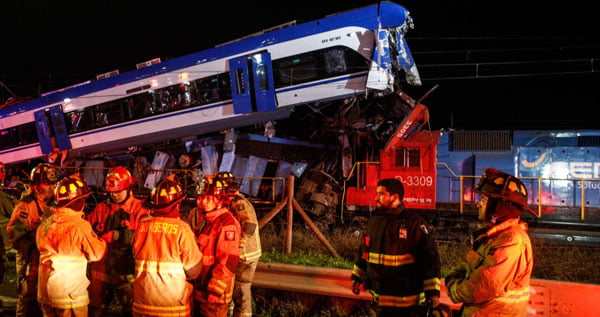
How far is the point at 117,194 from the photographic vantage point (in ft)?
14.0

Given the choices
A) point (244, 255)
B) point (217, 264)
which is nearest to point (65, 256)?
point (217, 264)

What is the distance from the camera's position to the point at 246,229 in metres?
4.38

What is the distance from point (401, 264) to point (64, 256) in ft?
8.99

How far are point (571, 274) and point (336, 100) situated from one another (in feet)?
19.6

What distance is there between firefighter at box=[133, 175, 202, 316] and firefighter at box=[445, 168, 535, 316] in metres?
1.92

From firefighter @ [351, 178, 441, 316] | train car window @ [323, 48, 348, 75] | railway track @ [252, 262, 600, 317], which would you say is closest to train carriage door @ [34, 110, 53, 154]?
train car window @ [323, 48, 348, 75]

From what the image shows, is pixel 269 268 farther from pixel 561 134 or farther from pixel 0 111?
pixel 0 111

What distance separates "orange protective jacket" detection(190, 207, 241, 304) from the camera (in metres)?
3.31

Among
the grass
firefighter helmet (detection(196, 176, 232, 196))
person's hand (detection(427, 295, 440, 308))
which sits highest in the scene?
firefighter helmet (detection(196, 176, 232, 196))

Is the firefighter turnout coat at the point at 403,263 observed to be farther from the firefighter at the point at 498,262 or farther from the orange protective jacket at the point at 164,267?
the orange protective jacket at the point at 164,267

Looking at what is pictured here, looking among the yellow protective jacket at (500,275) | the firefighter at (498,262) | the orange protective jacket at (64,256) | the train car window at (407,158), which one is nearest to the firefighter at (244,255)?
the orange protective jacket at (64,256)

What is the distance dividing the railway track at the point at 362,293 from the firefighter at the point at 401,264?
185cm

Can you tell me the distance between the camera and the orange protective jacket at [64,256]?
11.1 ft

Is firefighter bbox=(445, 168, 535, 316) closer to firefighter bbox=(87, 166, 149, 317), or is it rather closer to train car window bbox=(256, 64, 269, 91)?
firefighter bbox=(87, 166, 149, 317)
